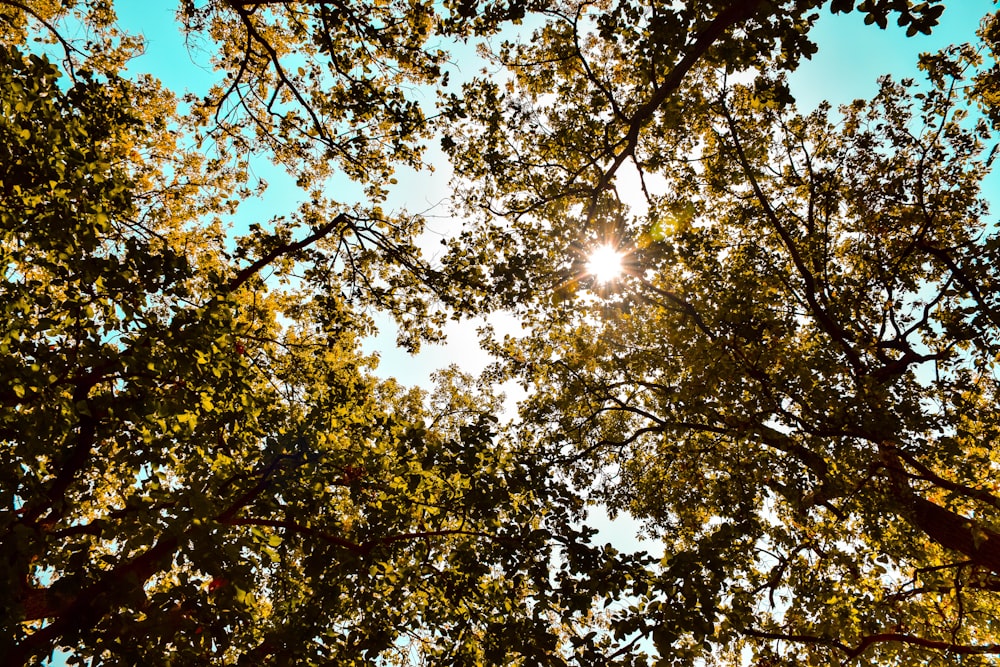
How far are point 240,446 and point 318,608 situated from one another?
2.63 m

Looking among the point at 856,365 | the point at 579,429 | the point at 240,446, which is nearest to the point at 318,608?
the point at 240,446

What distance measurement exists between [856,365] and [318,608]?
9.80 metres

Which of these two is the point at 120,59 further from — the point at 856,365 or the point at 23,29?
the point at 856,365

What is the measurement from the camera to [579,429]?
1233 cm

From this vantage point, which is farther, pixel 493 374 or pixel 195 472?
pixel 493 374

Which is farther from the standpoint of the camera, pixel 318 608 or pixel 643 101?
pixel 643 101

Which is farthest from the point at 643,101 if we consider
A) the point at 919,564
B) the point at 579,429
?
the point at 919,564

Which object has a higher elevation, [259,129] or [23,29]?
[23,29]

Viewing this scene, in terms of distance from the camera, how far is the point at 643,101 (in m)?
9.45

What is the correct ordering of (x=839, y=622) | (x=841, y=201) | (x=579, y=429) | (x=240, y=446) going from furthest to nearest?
1. (x=579, y=429)
2. (x=841, y=201)
3. (x=839, y=622)
4. (x=240, y=446)

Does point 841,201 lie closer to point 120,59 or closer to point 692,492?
point 692,492

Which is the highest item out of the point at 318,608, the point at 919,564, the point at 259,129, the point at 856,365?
the point at 259,129

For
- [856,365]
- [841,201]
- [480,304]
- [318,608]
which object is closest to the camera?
[318,608]

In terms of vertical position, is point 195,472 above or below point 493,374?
below
